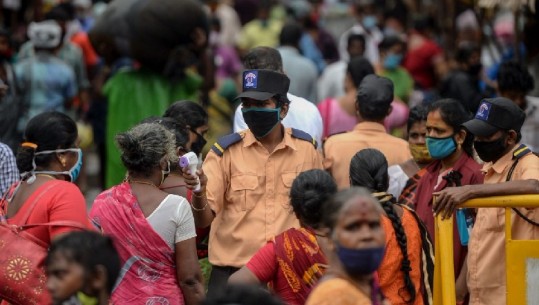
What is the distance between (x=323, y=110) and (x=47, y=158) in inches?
166

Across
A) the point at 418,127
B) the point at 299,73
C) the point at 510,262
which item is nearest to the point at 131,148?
the point at 510,262

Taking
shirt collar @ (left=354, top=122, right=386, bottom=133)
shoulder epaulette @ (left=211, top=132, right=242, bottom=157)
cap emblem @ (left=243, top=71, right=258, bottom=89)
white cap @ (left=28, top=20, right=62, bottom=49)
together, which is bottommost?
shirt collar @ (left=354, top=122, right=386, bottom=133)

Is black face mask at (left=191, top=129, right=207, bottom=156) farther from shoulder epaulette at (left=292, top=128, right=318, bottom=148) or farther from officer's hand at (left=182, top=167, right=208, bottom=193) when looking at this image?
officer's hand at (left=182, top=167, right=208, bottom=193)

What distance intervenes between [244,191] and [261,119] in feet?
1.39

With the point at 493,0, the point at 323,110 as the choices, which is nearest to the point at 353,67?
the point at 323,110

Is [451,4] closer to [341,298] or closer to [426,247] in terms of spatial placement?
[426,247]

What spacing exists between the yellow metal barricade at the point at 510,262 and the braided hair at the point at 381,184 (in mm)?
356

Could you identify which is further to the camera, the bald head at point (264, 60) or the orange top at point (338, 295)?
the bald head at point (264, 60)

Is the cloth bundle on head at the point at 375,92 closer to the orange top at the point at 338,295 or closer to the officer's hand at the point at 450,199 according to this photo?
the officer's hand at the point at 450,199

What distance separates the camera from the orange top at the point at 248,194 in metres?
7.68

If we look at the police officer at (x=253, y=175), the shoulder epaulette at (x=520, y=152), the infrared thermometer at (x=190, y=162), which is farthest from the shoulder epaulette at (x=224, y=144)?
the shoulder epaulette at (x=520, y=152)

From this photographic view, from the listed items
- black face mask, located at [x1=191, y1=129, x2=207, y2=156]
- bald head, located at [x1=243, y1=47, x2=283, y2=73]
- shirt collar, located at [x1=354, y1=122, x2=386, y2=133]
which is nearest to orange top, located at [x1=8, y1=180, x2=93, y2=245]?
black face mask, located at [x1=191, y1=129, x2=207, y2=156]

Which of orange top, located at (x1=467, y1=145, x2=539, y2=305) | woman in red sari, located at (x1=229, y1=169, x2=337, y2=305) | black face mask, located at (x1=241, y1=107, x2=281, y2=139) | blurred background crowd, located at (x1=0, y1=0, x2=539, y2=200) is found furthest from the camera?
blurred background crowd, located at (x1=0, y1=0, x2=539, y2=200)

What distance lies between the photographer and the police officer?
25.2 ft
